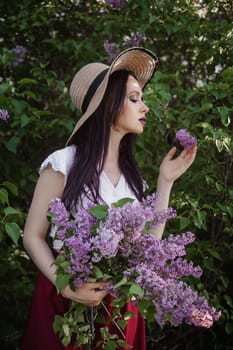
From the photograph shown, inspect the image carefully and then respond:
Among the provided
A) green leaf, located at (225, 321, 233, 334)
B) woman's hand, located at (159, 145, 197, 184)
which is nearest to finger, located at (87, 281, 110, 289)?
woman's hand, located at (159, 145, 197, 184)

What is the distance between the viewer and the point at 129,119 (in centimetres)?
193

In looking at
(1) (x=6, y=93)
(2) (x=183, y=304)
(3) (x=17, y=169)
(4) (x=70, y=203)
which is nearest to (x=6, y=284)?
(3) (x=17, y=169)

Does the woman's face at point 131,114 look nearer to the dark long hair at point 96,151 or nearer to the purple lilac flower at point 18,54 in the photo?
the dark long hair at point 96,151

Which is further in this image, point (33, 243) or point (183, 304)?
point (33, 243)

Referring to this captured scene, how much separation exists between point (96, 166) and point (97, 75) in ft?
0.97

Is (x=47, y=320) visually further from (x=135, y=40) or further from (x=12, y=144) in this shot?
(x=135, y=40)

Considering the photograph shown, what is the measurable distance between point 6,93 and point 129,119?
2.87 ft

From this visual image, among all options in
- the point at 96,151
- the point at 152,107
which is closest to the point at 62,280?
the point at 96,151

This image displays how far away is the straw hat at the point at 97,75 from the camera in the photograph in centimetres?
190

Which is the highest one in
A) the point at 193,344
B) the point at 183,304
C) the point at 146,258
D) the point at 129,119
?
the point at 129,119

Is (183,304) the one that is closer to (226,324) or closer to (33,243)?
(33,243)

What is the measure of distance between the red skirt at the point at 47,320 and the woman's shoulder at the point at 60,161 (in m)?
0.33

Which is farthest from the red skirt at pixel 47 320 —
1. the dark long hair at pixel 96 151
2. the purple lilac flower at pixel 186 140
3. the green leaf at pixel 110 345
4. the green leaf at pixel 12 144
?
the green leaf at pixel 12 144

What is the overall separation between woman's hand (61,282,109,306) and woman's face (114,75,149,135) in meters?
0.58
